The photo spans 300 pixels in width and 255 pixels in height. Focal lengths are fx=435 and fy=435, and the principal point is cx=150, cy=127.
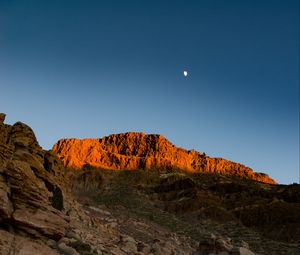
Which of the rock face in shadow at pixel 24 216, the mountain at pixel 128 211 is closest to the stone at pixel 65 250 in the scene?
the mountain at pixel 128 211

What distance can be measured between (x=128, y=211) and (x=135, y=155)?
366 feet

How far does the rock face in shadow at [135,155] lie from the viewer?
163500 mm

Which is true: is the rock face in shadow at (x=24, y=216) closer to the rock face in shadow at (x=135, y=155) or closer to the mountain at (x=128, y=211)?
the mountain at (x=128, y=211)

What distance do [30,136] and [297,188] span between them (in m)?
95.2

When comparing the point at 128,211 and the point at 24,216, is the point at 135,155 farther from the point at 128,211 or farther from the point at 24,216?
the point at 24,216

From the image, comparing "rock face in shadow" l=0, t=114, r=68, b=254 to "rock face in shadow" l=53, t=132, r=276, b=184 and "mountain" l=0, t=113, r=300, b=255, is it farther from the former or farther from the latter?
"rock face in shadow" l=53, t=132, r=276, b=184

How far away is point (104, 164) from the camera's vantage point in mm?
165500

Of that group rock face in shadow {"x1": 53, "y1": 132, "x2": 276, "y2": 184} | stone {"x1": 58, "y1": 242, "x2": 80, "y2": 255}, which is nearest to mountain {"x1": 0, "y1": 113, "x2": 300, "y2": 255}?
stone {"x1": 58, "y1": 242, "x2": 80, "y2": 255}

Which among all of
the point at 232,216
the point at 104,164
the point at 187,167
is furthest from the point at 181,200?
the point at 187,167

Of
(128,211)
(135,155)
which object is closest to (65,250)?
(128,211)

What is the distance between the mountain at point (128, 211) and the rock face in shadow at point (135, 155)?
159 centimetres

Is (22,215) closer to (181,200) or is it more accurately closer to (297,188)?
(181,200)

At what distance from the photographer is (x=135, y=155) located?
7333 inches

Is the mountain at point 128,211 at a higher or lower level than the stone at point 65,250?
higher
